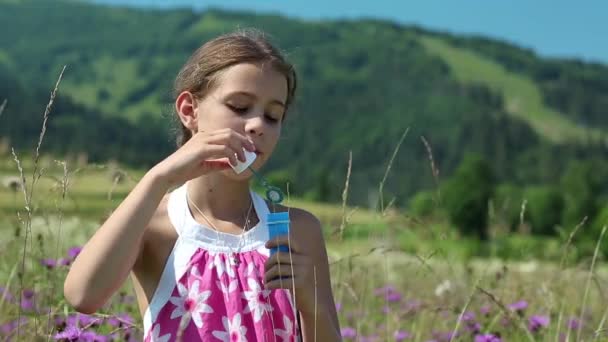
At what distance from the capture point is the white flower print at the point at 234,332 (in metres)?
2.00

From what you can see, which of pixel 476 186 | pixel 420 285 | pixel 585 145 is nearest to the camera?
pixel 420 285

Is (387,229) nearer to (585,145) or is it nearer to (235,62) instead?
(235,62)

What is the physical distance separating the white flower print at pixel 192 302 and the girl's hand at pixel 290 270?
0.53ft

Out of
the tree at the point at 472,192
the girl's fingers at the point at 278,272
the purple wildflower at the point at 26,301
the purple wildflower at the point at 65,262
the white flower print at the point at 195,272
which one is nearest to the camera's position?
the girl's fingers at the point at 278,272

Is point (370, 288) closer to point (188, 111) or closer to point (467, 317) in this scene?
point (467, 317)

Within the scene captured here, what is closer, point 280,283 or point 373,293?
point 280,283

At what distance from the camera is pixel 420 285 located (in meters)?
6.06

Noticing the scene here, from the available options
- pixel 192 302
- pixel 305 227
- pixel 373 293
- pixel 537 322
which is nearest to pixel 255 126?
pixel 305 227

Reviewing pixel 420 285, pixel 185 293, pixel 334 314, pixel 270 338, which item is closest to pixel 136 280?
pixel 185 293

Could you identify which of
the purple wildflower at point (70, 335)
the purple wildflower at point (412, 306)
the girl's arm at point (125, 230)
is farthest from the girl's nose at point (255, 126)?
the purple wildflower at point (412, 306)

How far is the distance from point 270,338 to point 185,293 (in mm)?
225

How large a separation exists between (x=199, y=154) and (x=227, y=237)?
310 millimetres

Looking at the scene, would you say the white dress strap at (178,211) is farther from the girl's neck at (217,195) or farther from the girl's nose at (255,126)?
the girl's nose at (255,126)

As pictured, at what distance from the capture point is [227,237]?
6.89 feet
